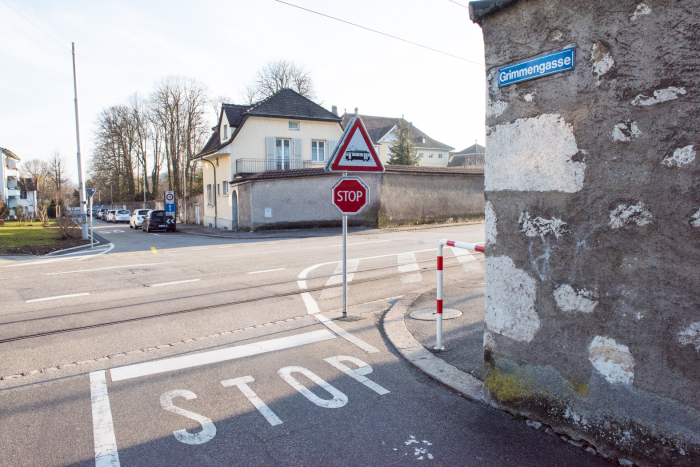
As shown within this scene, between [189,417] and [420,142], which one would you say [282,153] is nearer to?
[189,417]

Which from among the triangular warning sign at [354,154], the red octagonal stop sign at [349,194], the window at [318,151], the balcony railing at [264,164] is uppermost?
the window at [318,151]

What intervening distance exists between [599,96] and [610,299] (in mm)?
1311

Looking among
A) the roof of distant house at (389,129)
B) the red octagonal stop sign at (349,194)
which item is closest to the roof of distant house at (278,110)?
the red octagonal stop sign at (349,194)

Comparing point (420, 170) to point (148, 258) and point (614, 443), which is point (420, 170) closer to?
point (148, 258)

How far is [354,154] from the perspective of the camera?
6484mm

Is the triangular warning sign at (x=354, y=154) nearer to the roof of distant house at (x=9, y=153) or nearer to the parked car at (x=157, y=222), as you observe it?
the parked car at (x=157, y=222)

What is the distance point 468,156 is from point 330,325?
81.1 meters

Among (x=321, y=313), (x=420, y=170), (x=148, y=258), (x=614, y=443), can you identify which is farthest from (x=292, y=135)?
(x=614, y=443)

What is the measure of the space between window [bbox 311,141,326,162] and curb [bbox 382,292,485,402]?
28259 millimetres

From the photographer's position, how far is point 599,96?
9.68ft

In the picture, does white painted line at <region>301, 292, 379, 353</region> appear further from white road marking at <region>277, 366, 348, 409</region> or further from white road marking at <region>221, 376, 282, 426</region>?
white road marking at <region>221, 376, 282, 426</region>

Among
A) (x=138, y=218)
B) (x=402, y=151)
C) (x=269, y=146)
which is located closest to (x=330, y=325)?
(x=269, y=146)

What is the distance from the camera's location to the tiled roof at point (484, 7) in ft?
11.2

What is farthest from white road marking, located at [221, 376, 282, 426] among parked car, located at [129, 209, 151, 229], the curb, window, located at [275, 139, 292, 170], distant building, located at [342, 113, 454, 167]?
distant building, located at [342, 113, 454, 167]
